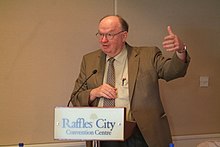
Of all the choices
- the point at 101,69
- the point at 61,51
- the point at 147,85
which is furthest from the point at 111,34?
the point at 61,51

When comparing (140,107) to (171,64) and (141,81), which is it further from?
(171,64)

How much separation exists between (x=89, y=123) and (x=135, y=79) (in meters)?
0.78

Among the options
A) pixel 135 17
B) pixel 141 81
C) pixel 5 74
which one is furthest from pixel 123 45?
pixel 5 74

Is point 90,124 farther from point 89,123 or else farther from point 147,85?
point 147,85

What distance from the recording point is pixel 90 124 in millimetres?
1258

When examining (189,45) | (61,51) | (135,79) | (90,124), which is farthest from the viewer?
(189,45)

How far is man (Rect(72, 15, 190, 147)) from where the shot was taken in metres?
1.92

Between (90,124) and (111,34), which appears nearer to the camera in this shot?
(90,124)

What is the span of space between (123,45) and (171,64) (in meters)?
0.40

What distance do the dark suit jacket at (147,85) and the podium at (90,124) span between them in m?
0.58

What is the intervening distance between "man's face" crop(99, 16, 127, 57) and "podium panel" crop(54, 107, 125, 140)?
2.66 feet

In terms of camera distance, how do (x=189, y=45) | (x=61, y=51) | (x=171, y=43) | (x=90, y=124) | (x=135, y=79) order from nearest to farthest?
(x=90, y=124), (x=171, y=43), (x=135, y=79), (x=61, y=51), (x=189, y=45)

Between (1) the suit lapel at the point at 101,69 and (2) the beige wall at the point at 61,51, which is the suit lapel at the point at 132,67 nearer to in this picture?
(1) the suit lapel at the point at 101,69

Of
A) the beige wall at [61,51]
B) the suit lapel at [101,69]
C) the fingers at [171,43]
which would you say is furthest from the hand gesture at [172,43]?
the beige wall at [61,51]
